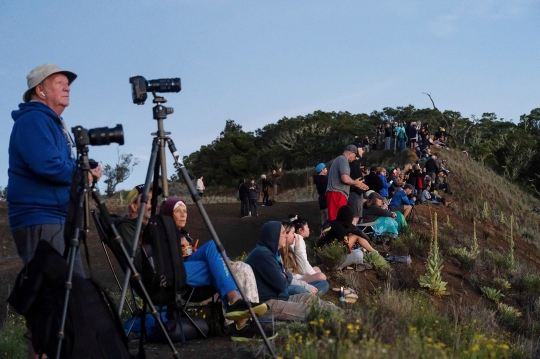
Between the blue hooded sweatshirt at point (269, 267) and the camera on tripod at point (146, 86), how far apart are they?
2.94 m

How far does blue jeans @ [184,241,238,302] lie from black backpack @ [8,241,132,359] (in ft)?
6.49

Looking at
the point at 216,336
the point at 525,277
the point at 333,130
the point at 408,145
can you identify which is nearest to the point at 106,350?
the point at 216,336

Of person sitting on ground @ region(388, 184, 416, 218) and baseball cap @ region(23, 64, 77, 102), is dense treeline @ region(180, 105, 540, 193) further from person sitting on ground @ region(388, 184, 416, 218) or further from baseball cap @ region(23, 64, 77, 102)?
baseball cap @ region(23, 64, 77, 102)

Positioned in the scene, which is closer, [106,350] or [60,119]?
[106,350]

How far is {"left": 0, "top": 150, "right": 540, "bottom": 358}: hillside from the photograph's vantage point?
5.48 m

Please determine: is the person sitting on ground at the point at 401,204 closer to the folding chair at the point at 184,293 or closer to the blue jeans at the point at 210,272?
the folding chair at the point at 184,293

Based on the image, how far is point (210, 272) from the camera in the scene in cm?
670

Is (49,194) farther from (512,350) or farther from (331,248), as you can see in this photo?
(331,248)

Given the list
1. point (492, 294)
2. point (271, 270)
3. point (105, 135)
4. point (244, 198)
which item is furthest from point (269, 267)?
point (244, 198)

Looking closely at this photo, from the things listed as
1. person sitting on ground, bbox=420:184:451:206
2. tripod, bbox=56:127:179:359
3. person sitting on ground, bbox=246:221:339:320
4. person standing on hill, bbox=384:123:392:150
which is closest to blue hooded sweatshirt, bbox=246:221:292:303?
person sitting on ground, bbox=246:221:339:320

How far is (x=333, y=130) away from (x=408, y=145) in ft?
73.8

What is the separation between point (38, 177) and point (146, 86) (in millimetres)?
1021

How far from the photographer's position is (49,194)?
15.8ft

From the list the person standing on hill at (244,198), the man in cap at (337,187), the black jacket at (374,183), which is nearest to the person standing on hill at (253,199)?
the person standing on hill at (244,198)
